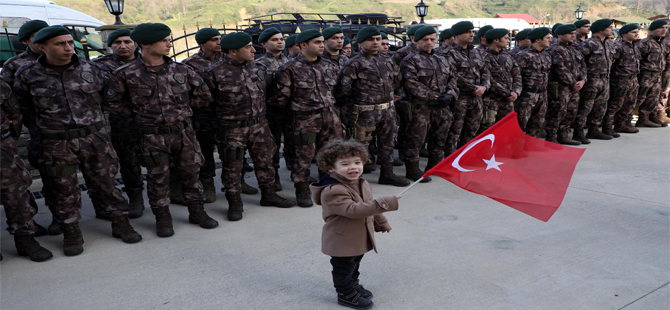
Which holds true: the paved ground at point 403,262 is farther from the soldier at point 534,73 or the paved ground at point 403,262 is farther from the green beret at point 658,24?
the green beret at point 658,24

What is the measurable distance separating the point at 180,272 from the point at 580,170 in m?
4.72

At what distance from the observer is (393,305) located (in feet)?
9.36

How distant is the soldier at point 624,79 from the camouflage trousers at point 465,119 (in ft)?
9.79

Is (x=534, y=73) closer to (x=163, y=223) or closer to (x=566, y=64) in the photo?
(x=566, y=64)

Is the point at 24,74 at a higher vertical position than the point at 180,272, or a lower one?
higher

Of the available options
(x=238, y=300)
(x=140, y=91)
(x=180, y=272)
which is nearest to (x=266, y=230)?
(x=180, y=272)

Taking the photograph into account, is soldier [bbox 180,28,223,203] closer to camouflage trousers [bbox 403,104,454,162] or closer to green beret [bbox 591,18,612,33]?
camouflage trousers [bbox 403,104,454,162]

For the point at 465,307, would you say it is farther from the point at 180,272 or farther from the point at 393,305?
Answer: the point at 180,272

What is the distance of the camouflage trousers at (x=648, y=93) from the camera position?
8.00 meters

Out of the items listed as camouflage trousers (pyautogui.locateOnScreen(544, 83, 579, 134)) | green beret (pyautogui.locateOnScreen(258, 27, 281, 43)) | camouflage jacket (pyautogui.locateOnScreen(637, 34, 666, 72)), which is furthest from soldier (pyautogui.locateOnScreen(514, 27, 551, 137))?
green beret (pyautogui.locateOnScreen(258, 27, 281, 43))

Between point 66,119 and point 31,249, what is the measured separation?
103 centimetres

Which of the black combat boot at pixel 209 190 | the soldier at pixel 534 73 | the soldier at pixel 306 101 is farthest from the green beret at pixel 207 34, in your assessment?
the soldier at pixel 534 73

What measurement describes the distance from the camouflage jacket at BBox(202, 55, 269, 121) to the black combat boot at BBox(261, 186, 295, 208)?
2.54ft

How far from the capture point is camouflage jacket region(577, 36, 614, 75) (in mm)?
7227
